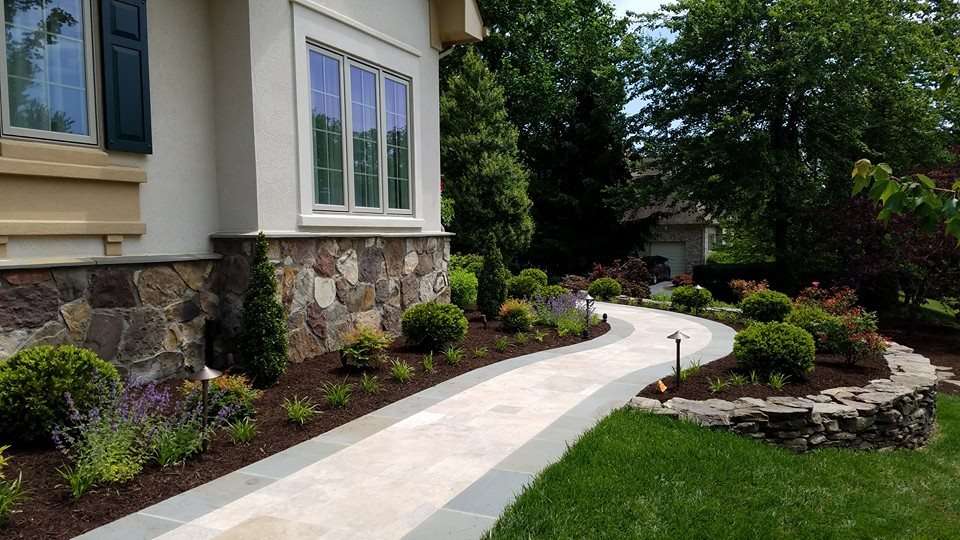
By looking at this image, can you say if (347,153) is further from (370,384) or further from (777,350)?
(777,350)

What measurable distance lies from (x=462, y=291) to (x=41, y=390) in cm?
812

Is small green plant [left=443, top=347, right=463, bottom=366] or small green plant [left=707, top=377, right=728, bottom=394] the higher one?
small green plant [left=443, top=347, right=463, bottom=366]

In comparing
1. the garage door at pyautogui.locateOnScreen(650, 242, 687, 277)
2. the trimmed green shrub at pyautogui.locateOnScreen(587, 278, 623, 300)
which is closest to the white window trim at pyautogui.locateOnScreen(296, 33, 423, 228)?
the trimmed green shrub at pyautogui.locateOnScreen(587, 278, 623, 300)

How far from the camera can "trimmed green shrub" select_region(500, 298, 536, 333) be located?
980 centimetres

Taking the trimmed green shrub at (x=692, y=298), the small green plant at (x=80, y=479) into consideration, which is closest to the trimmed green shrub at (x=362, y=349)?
the small green plant at (x=80, y=479)

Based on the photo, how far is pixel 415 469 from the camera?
14.6ft

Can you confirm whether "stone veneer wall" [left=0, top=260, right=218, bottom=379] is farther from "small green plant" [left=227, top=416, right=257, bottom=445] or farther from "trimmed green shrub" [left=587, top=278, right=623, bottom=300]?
"trimmed green shrub" [left=587, top=278, right=623, bottom=300]

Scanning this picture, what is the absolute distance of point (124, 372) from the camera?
577 centimetres

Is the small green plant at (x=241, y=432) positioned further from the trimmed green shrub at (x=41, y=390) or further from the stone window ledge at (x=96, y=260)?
the stone window ledge at (x=96, y=260)

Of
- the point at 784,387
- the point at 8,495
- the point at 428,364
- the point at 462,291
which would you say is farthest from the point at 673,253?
the point at 8,495

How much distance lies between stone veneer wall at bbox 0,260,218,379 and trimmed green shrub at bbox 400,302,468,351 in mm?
2458

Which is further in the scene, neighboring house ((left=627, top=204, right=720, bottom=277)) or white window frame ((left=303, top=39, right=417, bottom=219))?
neighboring house ((left=627, top=204, right=720, bottom=277))

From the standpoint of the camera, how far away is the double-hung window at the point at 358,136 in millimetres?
7582

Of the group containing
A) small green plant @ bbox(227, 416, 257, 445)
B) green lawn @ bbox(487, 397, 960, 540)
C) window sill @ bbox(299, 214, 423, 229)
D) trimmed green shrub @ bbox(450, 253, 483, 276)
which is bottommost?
green lawn @ bbox(487, 397, 960, 540)
